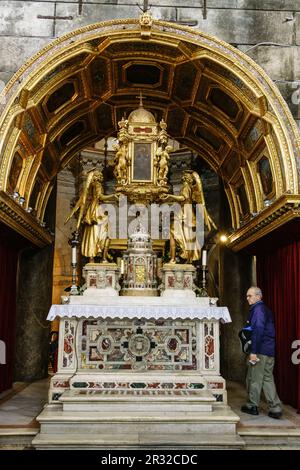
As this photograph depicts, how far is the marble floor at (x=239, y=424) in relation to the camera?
6605mm

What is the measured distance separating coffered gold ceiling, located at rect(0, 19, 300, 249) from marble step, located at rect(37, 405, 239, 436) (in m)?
3.37

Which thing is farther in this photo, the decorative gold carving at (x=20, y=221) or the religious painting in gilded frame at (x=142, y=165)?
the religious painting in gilded frame at (x=142, y=165)

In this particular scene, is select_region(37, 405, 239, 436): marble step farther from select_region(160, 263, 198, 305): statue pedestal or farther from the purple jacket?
select_region(160, 263, 198, 305): statue pedestal

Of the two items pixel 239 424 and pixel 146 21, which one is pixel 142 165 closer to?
pixel 146 21

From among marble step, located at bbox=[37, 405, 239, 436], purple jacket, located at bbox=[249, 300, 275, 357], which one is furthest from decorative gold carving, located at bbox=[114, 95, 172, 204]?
marble step, located at bbox=[37, 405, 239, 436]

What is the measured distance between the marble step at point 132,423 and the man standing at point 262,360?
1030 millimetres

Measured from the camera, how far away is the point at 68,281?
1563 centimetres

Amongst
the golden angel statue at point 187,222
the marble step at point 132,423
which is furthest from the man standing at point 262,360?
the golden angel statue at point 187,222

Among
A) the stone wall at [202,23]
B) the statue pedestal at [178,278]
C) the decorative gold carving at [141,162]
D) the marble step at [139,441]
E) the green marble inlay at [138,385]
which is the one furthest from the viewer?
the decorative gold carving at [141,162]

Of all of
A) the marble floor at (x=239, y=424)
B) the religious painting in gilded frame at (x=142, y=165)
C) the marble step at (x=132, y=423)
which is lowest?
the marble floor at (x=239, y=424)

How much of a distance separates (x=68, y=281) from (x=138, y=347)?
791 centimetres

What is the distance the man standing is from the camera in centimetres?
753

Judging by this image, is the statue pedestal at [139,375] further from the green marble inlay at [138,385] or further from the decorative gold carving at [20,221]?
the decorative gold carving at [20,221]
